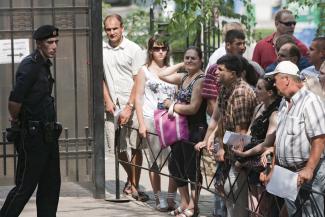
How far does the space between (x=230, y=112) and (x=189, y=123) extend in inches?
47.4

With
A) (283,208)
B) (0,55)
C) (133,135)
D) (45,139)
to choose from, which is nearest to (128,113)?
(133,135)

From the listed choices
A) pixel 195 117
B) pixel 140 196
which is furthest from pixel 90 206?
pixel 195 117

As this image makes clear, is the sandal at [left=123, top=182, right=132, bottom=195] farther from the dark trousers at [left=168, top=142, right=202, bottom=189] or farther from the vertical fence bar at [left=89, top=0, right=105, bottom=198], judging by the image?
the dark trousers at [left=168, top=142, right=202, bottom=189]

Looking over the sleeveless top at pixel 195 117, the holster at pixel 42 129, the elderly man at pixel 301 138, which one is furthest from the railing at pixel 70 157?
the elderly man at pixel 301 138

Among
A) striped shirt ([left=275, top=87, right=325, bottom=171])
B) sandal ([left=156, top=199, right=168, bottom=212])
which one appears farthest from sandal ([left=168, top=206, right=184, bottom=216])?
striped shirt ([left=275, top=87, right=325, bottom=171])

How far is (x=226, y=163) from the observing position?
902 cm

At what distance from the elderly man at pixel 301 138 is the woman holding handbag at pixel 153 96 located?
3.09 m

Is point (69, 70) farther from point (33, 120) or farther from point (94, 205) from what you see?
point (33, 120)

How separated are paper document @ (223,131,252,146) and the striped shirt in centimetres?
86

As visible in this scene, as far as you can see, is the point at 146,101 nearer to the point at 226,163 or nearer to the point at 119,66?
the point at 119,66

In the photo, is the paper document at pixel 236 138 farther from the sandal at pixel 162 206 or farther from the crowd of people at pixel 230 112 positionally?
the sandal at pixel 162 206

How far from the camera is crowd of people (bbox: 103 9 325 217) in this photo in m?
7.52

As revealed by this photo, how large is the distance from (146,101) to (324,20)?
2274 millimetres

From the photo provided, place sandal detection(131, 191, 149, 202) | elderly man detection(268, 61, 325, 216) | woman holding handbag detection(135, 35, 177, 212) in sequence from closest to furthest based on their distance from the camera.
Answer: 1. elderly man detection(268, 61, 325, 216)
2. woman holding handbag detection(135, 35, 177, 212)
3. sandal detection(131, 191, 149, 202)
